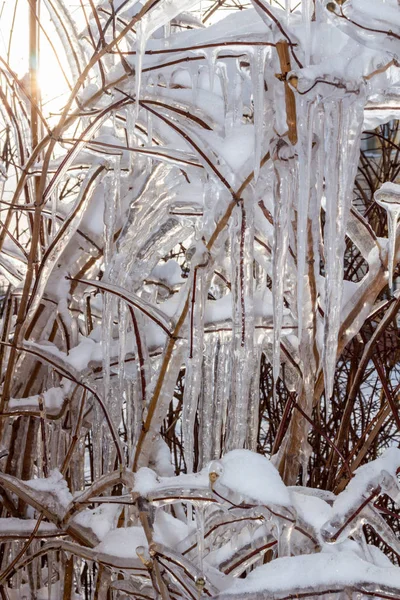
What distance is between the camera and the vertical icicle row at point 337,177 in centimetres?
104

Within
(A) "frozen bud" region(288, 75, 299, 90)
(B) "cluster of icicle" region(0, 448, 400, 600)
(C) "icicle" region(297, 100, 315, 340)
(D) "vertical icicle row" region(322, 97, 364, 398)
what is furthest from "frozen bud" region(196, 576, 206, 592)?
(A) "frozen bud" region(288, 75, 299, 90)

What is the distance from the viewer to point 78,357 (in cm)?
156

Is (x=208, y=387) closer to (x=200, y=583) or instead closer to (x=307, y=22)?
(x=200, y=583)

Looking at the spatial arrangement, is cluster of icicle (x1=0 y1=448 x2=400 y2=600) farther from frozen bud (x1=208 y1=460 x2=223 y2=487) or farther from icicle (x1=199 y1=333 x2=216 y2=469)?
icicle (x1=199 y1=333 x2=216 y2=469)

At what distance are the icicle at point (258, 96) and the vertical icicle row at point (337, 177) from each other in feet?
0.31

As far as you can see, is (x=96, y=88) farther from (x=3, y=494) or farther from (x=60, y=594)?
(x=60, y=594)

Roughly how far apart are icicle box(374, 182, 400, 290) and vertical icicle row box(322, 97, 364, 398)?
129mm

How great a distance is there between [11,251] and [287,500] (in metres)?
1.07

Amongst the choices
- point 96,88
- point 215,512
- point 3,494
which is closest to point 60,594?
point 3,494

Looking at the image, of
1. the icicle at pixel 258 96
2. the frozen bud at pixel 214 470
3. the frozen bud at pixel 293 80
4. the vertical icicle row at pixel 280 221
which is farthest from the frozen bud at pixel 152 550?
the frozen bud at pixel 293 80

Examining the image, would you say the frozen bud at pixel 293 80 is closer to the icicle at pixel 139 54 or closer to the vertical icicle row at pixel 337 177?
the vertical icicle row at pixel 337 177

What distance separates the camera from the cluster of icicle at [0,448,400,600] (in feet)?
3.17

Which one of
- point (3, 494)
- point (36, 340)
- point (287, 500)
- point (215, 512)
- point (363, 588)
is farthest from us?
point (36, 340)

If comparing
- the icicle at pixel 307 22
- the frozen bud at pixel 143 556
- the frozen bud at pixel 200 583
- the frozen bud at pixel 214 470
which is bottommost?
the frozen bud at pixel 200 583
